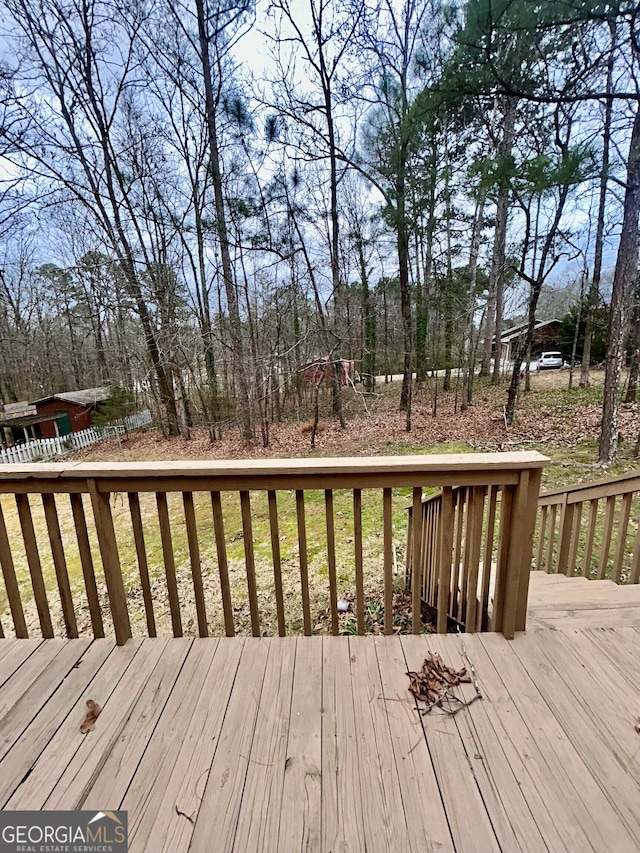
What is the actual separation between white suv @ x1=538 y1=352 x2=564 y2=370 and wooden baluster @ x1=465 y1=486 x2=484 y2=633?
65.2 ft

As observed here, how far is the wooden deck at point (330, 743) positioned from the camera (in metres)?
0.96

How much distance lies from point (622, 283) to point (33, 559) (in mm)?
7986

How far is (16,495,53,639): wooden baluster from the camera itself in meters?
1.59

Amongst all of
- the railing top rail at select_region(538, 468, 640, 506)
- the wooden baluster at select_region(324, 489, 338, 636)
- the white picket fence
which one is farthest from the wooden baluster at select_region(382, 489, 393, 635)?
the white picket fence

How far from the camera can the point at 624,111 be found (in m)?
5.44

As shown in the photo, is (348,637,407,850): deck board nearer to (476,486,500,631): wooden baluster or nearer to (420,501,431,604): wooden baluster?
(476,486,500,631): wooden baluster

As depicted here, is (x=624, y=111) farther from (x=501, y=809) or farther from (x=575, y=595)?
(x=501, y=809)

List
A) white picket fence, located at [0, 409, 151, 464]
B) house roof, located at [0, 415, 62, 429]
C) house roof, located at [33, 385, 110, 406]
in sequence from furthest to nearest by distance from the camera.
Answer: house roof, located at [33, 385, 110, 406] < house roof, located at [0, 415, 62, 429] < white picket fence, located at [0, 409, 151, 464]

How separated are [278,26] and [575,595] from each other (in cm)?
1238

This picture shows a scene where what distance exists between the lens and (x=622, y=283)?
19.0ft

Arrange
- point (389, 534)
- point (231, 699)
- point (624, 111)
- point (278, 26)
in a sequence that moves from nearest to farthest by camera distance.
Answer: point (231, 699), point (389, 534), point (624, 111), point (278, 26)

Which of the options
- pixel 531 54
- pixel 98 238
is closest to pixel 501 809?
pixel 531 54

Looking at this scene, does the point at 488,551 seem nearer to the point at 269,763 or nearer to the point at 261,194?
the point at 269,763

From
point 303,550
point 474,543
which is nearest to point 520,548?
point 474,543
